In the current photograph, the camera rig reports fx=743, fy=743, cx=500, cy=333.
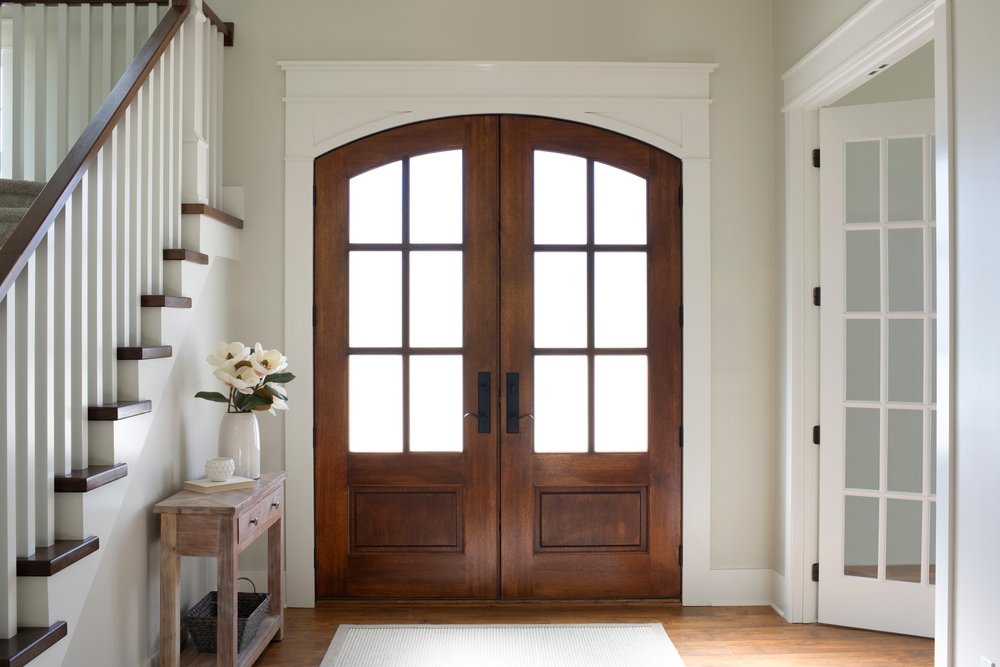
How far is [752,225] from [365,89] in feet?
6.68

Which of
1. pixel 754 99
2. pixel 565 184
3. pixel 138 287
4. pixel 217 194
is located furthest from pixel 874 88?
pixel 138 287

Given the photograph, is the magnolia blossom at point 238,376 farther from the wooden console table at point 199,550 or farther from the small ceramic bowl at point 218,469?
the wooden console table at point 199,550

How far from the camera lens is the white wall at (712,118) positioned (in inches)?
144

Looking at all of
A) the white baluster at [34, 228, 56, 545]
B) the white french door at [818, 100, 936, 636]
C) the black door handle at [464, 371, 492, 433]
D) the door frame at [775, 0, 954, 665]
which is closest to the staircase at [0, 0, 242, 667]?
the white baluster at [34, 228, 56, 545]

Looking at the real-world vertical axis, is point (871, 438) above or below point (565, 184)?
below

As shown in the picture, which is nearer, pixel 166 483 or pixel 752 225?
pixel 166 483

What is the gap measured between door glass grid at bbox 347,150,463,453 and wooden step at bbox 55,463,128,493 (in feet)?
4.58

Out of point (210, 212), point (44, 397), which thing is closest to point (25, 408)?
point (44, 397)

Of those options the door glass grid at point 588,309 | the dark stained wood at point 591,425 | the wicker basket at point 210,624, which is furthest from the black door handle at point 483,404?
the wicker basket at point 210,624

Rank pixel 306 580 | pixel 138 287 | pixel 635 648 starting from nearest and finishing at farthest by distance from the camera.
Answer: pixel 138 287
pixel 635 648
pixel 306 580

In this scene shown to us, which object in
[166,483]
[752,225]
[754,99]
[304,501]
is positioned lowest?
[304,501]

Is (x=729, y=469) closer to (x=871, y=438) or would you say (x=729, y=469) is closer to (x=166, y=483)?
(x=871, y=438)

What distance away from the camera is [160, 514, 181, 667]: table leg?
261 cm

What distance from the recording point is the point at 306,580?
3633 mm
